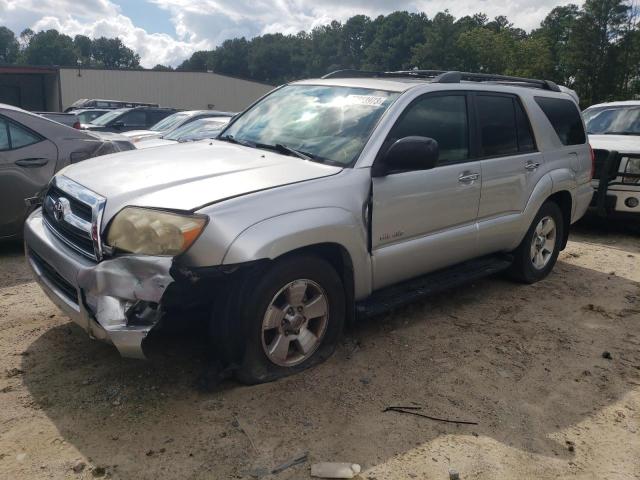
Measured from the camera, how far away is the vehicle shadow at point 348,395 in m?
2.74

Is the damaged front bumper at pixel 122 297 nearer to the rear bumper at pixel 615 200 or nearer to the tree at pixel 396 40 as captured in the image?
the rear bumper at pixel 615 200

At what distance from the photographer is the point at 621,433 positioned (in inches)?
120

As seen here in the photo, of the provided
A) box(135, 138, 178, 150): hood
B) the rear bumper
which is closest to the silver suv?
the rear bumper

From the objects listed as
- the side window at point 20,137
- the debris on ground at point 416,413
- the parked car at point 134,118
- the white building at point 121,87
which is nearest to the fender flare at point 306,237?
the debris on ground at point 416,413

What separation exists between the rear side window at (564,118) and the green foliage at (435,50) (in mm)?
2244

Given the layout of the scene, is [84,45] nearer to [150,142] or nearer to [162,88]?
[162,88]

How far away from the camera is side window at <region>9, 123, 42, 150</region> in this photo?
559 cm

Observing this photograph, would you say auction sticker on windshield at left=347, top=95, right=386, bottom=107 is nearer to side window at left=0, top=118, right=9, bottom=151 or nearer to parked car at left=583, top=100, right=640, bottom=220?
side window at left=0, top=118, right=9, bottom=151

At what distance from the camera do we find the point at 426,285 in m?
4.12

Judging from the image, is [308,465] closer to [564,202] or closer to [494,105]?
[494,105]

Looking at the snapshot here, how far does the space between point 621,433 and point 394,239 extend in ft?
5.57

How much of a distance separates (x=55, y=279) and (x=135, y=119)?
532 inches

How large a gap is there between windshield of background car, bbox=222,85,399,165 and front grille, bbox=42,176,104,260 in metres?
1.32

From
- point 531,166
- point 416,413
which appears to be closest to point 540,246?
point 531,166
